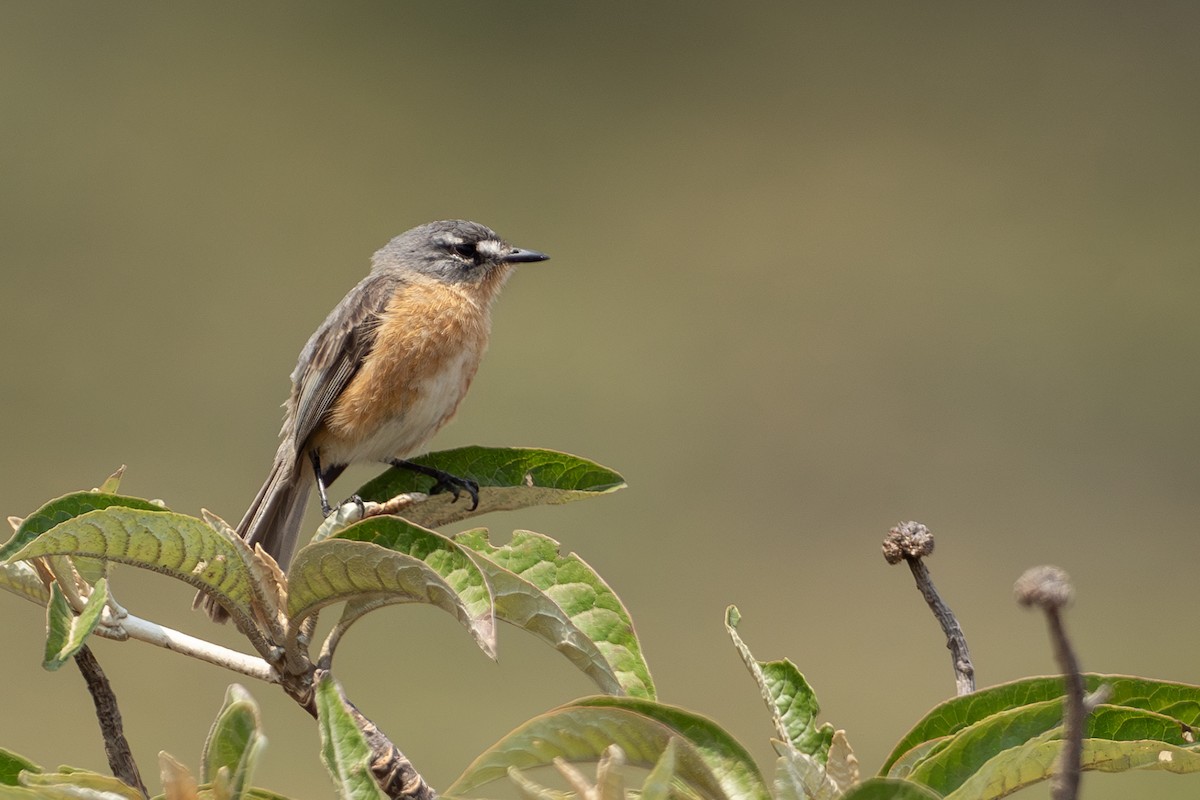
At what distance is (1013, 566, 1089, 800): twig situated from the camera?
0.78m

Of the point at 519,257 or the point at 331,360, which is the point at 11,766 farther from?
the point at 519,257

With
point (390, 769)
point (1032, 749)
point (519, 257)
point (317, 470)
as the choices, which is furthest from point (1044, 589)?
point (519, 257)

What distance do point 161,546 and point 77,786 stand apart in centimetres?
35

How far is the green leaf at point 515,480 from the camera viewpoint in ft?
6.68

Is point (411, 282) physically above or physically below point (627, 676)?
above

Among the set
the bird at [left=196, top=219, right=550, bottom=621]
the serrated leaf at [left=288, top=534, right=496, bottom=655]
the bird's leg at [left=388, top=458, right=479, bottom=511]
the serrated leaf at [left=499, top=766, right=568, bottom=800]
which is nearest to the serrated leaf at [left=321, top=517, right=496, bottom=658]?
the serrated leaf at [left=288, top=534, right=496, bottom=655]

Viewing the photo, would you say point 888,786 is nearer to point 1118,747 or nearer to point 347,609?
point 1118,747

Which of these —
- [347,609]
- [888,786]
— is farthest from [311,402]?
[888,786]

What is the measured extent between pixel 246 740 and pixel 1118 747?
83cm

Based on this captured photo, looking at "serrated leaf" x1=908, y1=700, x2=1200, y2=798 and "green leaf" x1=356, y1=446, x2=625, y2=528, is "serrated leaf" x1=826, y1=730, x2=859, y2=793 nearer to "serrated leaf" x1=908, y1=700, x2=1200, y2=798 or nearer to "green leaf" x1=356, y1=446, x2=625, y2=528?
"serrated leaf" x1=908, y1=700, x2=1200, y2=798

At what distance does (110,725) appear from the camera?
4.69ft

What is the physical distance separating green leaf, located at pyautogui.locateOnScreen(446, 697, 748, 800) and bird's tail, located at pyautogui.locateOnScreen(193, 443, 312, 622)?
8.59ft

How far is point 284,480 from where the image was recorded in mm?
3951

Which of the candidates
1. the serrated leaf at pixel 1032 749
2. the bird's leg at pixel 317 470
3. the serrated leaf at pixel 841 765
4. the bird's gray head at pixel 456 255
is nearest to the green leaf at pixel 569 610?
the serrated leaf at pixel 841 765
